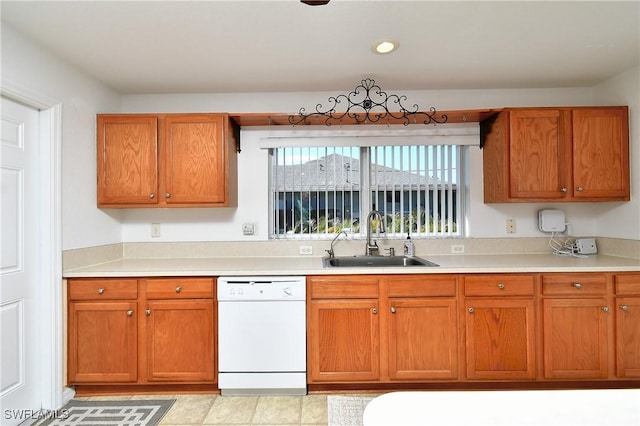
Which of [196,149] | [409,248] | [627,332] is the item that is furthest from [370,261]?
[627,332]

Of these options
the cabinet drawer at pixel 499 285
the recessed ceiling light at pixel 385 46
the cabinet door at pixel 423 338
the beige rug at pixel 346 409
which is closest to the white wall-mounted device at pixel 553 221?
the cabinet drawer at pixel 499 285

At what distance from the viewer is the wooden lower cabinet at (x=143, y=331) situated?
7.51 ft

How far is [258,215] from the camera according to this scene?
9.70ft

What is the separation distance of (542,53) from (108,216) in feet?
11.3

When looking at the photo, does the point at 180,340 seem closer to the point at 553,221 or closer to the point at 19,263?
the point at 19,263

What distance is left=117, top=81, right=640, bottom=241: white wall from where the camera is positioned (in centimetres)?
290

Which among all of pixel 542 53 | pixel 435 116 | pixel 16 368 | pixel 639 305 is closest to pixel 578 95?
pixel 542 53

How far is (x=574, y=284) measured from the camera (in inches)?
89.3

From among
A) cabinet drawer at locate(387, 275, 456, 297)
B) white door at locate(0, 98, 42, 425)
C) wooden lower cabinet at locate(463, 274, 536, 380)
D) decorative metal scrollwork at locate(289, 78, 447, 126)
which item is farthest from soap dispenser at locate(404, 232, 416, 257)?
white door at locate(0, 98, 42, 425)

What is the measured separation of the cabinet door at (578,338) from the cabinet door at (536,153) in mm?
847

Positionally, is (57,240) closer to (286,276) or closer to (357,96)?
(286,276)

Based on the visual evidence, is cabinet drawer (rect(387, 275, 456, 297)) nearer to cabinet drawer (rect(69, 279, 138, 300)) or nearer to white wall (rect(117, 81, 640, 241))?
white wall (rect(117, 81, 640, 241))

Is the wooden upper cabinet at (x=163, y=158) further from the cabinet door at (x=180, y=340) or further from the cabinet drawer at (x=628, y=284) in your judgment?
the cabinet drawer at (x=628, y=284)

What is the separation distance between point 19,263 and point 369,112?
259cm
